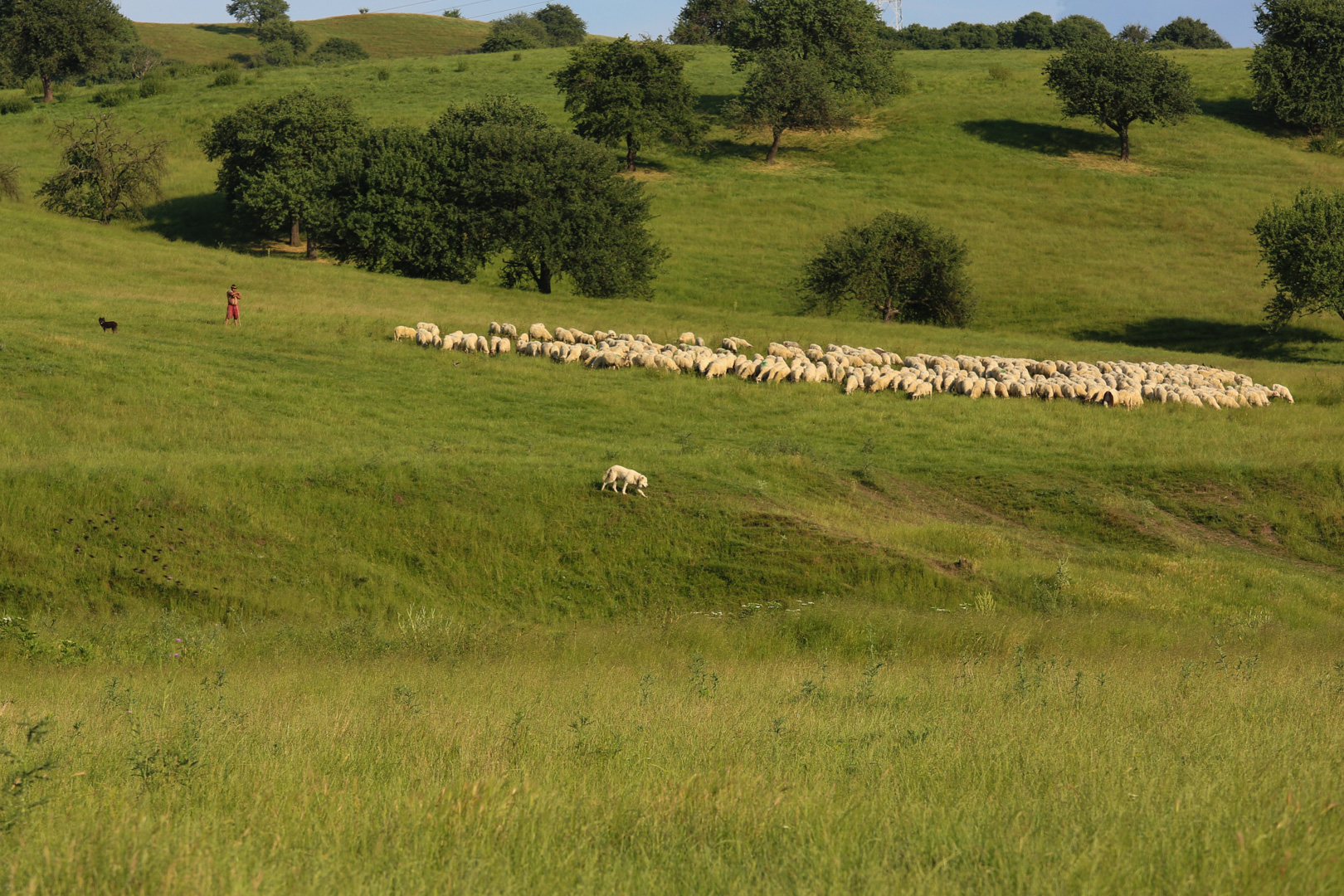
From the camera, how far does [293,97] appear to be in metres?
63.8

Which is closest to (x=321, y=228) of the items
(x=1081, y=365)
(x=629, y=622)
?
(x=1081, y=365)

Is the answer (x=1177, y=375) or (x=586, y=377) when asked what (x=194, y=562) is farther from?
(x=1177, y=375)

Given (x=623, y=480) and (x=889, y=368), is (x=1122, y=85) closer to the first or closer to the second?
(x=889, y=368)

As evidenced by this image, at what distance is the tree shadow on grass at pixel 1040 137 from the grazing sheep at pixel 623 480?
240 feet

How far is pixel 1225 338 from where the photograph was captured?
47.0 metres

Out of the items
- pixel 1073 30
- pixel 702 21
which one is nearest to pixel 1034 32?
pixel 1073 30

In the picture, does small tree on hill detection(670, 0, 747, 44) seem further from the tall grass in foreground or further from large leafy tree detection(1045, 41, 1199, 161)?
the tall grass in foreground

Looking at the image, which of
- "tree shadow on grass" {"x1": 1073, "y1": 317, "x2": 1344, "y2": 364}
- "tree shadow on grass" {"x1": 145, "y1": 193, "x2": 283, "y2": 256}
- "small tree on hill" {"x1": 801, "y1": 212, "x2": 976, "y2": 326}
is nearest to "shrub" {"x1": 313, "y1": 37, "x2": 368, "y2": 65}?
"tree shadow on grass" {"x1": 145, "y1": 193, "x2": 283, "y2": 256}

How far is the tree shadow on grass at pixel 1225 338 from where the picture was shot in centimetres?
4384

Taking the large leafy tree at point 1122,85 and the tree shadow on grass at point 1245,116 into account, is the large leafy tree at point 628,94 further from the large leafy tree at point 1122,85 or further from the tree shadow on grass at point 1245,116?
the tree shadow on grass at point 1245,116

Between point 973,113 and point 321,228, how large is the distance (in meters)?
61.2

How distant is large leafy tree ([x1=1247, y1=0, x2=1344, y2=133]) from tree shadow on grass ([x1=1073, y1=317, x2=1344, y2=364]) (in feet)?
152

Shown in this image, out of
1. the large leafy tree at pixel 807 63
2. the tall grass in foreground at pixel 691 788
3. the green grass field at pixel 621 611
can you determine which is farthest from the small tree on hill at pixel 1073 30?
the tall grass in foreground at pixel 691 788

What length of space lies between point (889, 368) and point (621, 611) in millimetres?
18013
